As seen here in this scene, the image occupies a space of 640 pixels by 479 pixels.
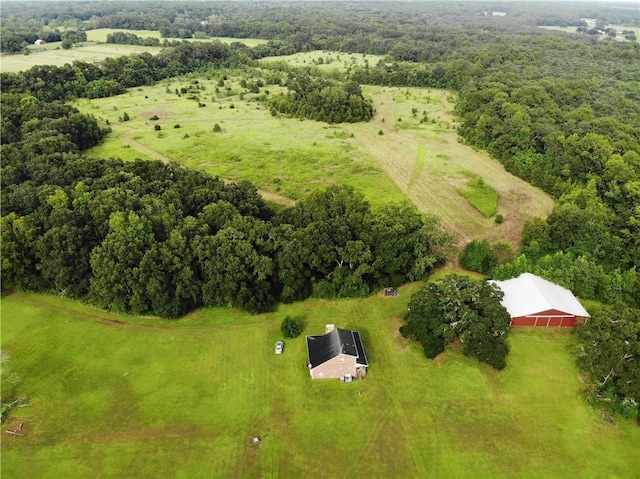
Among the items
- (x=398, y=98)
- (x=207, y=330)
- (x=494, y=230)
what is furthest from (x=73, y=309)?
(x=398, y=98)

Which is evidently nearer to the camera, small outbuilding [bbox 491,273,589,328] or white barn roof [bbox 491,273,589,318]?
small outbuilding [bbox 491,273,589,328]

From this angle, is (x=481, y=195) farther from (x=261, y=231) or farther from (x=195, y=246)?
(x=195, y=246)

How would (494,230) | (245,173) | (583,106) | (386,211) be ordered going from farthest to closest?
(583,106) < (245,173) < (494,230) < (386,211)

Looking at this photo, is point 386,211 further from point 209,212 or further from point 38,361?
point 38,361

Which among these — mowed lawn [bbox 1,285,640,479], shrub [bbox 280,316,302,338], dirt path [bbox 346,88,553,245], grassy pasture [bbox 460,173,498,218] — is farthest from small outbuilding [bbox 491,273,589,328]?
grassy pasture [bbox 460,173,498,218]

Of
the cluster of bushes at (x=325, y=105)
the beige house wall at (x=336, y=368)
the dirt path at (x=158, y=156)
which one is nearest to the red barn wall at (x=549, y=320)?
the beige house wall at (x=336, y=368)

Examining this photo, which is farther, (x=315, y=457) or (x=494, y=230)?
(x=494, y=230)

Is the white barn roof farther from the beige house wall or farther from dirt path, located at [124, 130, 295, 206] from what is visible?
dirt path, located at [124, 130, 295, 206]
